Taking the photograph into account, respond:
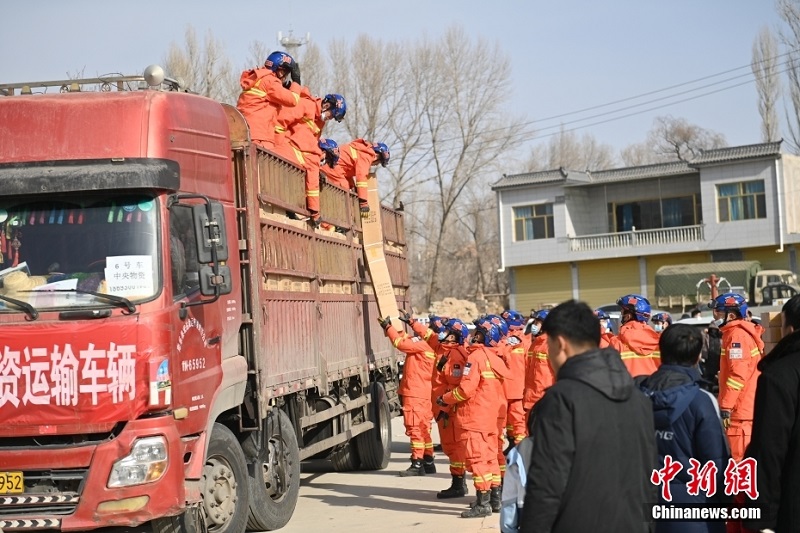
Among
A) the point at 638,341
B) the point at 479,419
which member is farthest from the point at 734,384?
the point at 479,419

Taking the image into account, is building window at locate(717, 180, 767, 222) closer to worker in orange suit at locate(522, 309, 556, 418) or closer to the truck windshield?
worker in orange suit at locate(522, 309, 556, 418)

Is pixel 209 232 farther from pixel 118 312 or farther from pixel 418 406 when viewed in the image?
pixel 418 406

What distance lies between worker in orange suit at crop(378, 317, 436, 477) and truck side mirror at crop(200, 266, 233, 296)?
620 centimetres

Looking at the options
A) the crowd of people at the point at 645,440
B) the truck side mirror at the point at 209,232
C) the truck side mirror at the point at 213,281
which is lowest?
the crowd of people at the point at 645,440

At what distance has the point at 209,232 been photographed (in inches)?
281

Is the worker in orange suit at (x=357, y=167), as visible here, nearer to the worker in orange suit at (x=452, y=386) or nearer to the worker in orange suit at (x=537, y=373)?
the worker in orange suit at (x=452, y=386)

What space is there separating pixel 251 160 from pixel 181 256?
192 cm

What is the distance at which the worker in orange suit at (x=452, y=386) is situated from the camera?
10852 millimetres

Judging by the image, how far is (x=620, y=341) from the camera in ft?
35.5

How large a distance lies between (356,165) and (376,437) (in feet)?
11.8

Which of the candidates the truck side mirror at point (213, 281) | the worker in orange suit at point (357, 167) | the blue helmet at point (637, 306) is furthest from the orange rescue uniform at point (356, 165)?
Result: the truck side mirror at point (213, 281)

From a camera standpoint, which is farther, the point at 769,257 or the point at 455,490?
the point at 769,257

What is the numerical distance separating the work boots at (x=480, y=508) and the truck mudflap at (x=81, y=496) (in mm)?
4288

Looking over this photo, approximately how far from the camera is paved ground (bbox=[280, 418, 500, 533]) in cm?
994
